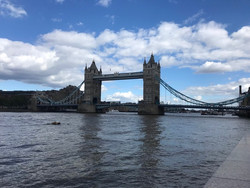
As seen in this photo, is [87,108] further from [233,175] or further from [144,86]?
[233,175]

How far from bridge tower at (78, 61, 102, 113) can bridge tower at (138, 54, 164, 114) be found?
83.4 ft

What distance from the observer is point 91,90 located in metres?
116

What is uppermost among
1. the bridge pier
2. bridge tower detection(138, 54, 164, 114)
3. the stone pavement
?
bridge tower detection(138, 54, 164, 114)

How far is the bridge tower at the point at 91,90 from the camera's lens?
11088cm

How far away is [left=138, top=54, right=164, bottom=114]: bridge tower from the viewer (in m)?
93.8

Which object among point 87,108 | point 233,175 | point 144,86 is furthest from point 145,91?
point 233,175

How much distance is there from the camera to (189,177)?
28.2 feet

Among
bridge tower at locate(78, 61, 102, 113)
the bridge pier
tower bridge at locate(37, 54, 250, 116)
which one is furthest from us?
bridge tower at locate(78, 61, 102, 113)

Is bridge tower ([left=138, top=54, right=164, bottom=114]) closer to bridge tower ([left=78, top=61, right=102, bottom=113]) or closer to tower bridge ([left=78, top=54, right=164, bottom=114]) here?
tower bridge ([left=78, top=54, right=164, bottom=114])

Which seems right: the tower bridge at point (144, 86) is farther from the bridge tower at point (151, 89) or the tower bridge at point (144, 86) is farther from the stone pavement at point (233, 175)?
the stone pavement at point (233, 175)

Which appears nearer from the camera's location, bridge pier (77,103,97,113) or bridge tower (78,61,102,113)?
bridge pier (77,103,97,113)

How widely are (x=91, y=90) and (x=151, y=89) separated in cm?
3101

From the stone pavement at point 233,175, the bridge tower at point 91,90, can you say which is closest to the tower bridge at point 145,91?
the bridge tower at point 91,90

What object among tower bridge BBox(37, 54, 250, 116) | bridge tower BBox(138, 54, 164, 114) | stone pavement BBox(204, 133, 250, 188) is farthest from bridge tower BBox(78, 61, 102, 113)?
stone pavement BBox(204, 133, 250, 188)
